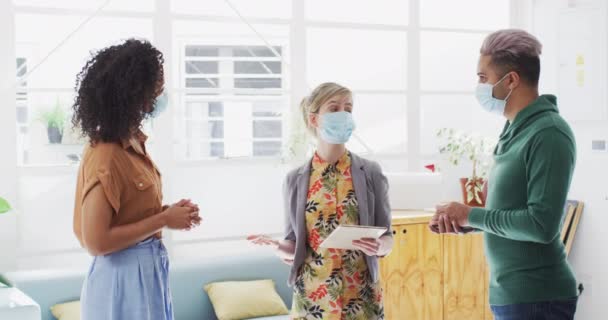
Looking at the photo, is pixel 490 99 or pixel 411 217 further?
pixel 411 217

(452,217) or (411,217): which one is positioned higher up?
(452,217)

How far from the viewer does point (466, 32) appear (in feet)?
16.7

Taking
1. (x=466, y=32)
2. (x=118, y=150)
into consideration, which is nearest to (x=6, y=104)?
(x=118, y=150)

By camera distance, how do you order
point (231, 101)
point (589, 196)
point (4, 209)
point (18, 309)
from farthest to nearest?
1. point (589, 196)
2. point (231, 101)
3. point (4, 209)
4. point (18, 309)

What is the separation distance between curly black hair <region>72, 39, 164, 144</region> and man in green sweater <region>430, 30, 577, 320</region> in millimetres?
943

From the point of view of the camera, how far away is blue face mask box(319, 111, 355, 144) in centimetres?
259

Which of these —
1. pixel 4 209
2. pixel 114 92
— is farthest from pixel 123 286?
pixel 4 209

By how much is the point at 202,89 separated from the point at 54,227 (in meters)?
1.14

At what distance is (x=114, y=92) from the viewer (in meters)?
2.05

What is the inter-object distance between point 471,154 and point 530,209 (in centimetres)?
286

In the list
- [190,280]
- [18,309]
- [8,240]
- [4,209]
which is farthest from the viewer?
[190,280]

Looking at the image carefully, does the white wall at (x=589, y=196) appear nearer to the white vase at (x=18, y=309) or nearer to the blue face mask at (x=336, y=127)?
the blue face mask at (x=336, y=127)

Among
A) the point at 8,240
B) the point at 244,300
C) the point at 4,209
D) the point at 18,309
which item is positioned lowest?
the point at 244,300

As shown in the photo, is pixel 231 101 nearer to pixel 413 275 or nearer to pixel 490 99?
pixel 413 275
